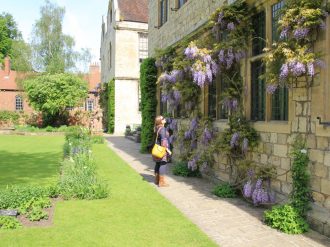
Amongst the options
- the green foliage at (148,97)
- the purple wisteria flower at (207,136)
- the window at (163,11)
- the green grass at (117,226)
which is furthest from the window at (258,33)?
the green foliage at (148,97)

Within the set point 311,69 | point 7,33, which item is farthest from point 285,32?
point 7,33

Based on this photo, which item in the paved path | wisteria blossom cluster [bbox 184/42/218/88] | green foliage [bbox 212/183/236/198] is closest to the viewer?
the paved path

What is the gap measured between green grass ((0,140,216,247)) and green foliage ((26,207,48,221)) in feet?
0.67

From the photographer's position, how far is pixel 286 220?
566 cm

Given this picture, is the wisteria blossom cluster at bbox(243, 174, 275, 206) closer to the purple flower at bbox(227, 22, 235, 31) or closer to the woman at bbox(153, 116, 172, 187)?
the woman at bbox(153, 116, 172, 187)

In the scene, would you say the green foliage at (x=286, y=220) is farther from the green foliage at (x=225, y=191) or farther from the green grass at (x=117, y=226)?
the green foliage at (x=225, y=191)

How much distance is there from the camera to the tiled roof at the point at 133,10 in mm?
29641

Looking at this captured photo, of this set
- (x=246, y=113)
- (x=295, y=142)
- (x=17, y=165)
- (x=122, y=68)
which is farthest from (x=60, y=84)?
(x=295, y=142)

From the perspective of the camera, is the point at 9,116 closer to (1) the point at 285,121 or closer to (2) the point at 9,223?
(2) the point at 9,223

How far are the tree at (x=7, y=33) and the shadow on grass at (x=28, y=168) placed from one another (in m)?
31.5

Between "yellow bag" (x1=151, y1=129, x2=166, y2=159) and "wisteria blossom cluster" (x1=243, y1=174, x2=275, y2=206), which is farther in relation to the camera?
"yellow bag" (x1=151, y1=129, x2=166, y2=159)

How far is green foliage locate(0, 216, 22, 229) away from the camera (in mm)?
5754

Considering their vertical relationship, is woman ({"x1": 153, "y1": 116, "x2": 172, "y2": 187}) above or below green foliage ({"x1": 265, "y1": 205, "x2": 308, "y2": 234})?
above

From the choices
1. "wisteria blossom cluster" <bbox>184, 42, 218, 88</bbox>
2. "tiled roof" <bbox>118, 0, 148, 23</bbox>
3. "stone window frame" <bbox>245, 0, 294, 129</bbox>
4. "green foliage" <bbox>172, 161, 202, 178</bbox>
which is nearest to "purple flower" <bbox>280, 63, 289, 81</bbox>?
"stone window frame" <bbox>245, 0, 294, 129</bbox>
